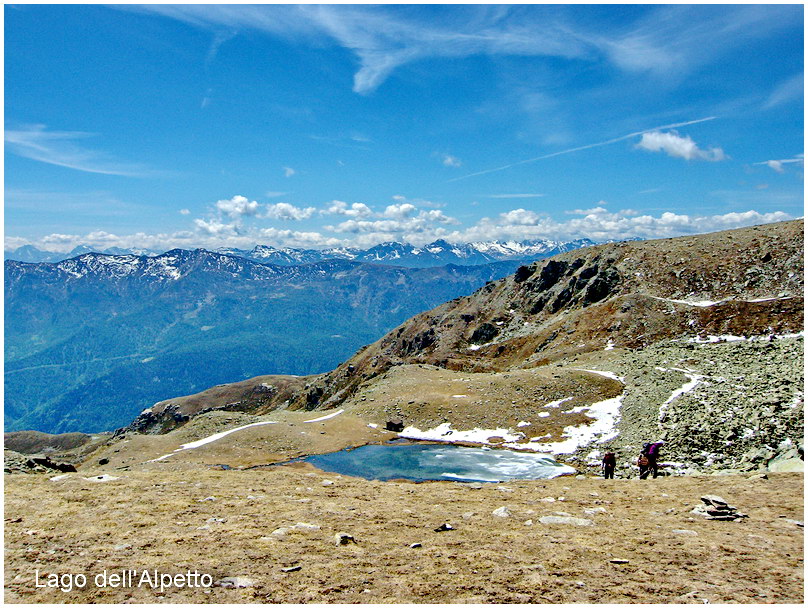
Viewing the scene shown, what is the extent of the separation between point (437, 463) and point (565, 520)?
28564 mm

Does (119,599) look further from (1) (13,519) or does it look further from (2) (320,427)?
(2) (320,427)

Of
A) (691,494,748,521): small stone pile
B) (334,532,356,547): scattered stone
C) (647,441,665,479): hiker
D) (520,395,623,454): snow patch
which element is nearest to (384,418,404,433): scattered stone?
(520,395,623,454): snow patch

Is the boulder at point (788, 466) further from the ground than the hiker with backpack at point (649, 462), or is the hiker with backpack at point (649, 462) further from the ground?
the boulder at point (788, 466)

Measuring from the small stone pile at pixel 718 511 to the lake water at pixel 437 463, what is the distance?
21.5 m

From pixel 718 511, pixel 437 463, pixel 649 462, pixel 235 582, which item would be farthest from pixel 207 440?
pixel 718 511

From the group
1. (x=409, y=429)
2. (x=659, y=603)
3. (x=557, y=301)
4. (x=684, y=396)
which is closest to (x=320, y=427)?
(x=409, y=429)

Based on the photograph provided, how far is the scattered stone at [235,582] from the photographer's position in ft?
34.7

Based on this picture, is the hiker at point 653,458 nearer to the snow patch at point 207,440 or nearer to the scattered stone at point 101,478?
the scattered stone at point 101,478

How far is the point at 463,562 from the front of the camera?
12.1 meters

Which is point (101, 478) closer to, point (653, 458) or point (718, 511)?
point (718, 511)

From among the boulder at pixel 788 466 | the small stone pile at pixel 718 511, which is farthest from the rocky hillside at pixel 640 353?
the small stone pile at pixel 718 511

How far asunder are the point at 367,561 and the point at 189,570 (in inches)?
174

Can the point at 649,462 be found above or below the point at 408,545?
below

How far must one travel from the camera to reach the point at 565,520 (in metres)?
16.3
